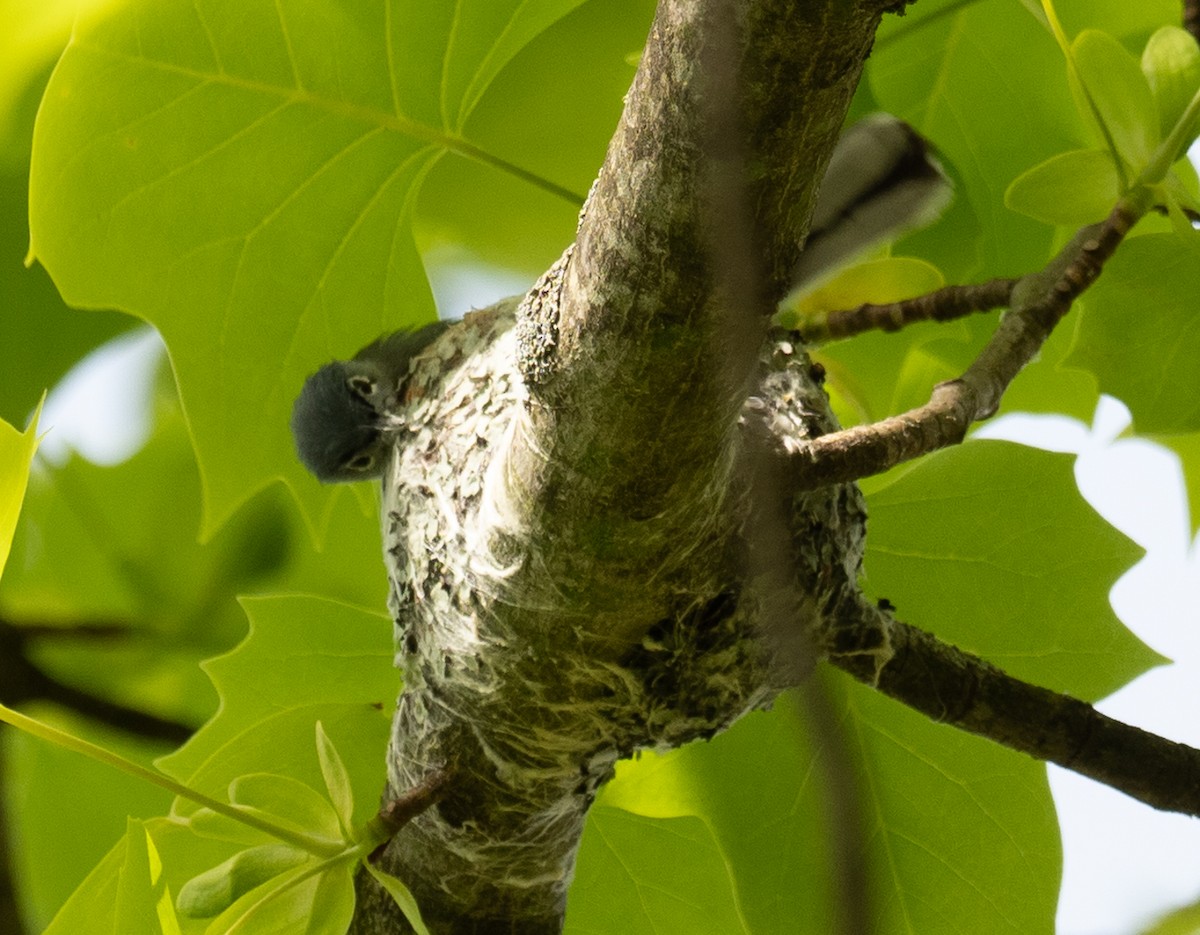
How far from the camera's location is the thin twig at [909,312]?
3.52ft

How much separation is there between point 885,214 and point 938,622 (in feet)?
1.38

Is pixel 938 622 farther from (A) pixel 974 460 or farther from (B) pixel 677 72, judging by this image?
(B) pixel 677 72

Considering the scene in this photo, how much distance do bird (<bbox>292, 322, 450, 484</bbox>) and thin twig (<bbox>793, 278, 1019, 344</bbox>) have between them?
46cm

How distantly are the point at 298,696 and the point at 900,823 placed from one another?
0.63m

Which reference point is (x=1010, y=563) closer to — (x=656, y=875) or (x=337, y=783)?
(x=656, y=875)

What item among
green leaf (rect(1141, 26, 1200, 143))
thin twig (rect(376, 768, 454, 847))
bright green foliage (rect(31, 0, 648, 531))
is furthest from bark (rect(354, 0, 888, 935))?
green leaf (rect(1141, 26, 1200, 143))

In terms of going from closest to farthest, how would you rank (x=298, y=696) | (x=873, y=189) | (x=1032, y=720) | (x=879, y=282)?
(x=1032, y=720) < (x=873, y=189) < (x=879, y=282) < (x=298, y=696)

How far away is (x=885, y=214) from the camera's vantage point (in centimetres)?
104

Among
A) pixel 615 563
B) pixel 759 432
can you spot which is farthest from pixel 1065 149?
pixel 615 563

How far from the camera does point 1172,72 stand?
890 millimetres

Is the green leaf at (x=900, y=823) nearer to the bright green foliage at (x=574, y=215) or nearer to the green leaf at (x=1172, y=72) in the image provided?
the bright green foliage at (x=574, y=215)

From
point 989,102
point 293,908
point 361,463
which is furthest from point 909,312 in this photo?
point 293,908

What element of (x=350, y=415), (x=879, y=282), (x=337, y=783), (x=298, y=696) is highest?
(x=879, y=282)

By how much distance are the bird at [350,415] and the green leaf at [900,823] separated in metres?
0.45
